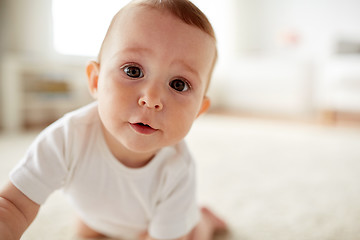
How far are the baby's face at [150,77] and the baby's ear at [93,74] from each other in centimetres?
5

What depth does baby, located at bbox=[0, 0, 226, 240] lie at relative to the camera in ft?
1.53

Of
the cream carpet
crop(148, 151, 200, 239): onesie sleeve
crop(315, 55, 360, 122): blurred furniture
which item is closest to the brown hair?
crop(148, 151, 200, 239): onesie sleeve

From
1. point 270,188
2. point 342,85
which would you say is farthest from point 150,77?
point 342,85

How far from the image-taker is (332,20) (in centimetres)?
398

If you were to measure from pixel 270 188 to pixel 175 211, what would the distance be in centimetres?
54

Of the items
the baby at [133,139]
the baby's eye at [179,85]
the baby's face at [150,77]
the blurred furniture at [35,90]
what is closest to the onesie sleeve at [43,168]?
the baby at [133,139]

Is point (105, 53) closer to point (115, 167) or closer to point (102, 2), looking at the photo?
point (115, 167)

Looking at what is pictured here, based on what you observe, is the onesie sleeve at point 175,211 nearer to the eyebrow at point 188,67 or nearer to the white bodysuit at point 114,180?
the white bodysuit at point 114,180

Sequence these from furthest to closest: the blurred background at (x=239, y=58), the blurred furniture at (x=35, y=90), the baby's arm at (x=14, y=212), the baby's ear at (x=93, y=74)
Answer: the blurred background at (x=239, y=58)
the blurred furniture at (x=35, y=90)
the baby's ear at (x=93, y=74)
the baby's arm at (x=14, y=212)

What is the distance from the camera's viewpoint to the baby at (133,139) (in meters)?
0.47

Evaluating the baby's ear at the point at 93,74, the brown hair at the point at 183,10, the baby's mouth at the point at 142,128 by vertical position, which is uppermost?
the brown hair at the point at 183,10

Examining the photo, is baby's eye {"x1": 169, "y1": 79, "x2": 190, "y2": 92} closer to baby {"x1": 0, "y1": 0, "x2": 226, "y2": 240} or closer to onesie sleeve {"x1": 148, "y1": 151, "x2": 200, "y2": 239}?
baby {"x1": 0, "y1": 0, "x2": 226, "y2": 240}

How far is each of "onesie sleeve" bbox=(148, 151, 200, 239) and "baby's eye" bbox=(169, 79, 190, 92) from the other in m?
0.19

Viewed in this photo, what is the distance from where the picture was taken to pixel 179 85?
497 mm
